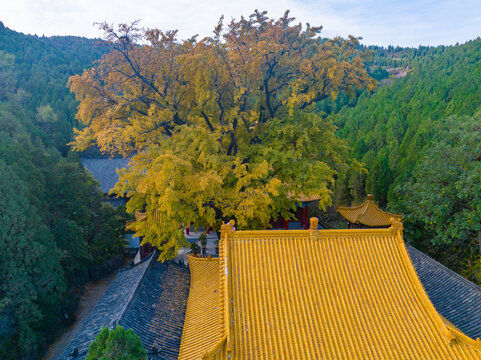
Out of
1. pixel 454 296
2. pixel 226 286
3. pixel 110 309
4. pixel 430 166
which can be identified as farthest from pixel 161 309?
pixel 430 166

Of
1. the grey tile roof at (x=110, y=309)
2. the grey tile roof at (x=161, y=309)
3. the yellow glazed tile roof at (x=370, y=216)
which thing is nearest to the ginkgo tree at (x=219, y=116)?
the grey tile roof at (x=161, y=309)

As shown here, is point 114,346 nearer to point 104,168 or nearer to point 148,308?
point 148,308

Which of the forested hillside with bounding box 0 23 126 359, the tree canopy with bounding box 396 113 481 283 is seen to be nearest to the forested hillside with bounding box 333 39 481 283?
the tree canopy with bounding box 396 113 481 283

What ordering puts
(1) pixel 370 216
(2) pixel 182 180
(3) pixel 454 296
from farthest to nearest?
1. (1) pixel 370 216
2. (3) pixel 454 296
3. (2) pixel 182 180

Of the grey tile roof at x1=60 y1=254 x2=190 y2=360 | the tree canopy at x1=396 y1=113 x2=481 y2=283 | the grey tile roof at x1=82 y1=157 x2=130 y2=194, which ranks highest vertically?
the tree canopy at x1=396 y1=113 x2=481 y2=283

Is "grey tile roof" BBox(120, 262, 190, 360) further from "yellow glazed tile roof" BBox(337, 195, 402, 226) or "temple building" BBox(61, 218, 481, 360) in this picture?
"yellow glazed tile roof" BBox(337, 195, 402, 226)

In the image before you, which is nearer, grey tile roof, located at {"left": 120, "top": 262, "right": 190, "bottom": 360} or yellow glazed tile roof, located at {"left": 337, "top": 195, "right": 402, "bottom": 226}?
grey tile roof, located at {"left": 120, "top": 262, "right": 190, "bottom": 360}

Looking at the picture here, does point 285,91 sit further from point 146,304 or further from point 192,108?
point 146,304
